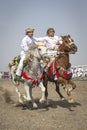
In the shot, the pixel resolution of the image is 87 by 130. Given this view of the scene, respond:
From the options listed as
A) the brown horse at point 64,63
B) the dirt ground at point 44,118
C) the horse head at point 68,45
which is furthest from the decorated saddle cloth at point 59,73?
the dirt ground at point 44,118

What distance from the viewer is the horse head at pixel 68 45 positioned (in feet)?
38.7

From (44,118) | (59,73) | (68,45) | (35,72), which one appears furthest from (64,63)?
(44,118)

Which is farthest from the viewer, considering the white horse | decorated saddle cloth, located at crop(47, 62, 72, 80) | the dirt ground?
decorated saddle cloth, located at crop(47, 62, 72, 80)

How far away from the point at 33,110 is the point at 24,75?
1.22 metres

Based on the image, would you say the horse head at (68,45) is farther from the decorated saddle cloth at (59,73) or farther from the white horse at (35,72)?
the white horse at (35,72)

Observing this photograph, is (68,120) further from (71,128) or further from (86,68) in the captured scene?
(86,68)

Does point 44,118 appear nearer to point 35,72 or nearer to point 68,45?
point 35,72

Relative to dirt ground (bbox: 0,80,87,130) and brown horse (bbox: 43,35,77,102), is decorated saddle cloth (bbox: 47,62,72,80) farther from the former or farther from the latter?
dirt ground (bbox: 0,80,87,130)

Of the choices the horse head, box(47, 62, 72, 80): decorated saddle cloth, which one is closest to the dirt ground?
box(47, 62, 72, 80): decorated saddle cloth

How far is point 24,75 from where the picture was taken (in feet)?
39.8

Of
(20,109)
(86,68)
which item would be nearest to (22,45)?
(20,109)

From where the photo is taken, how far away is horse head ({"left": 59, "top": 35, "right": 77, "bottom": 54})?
11.8m

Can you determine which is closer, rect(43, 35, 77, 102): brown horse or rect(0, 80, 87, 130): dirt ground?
rect(0, 80, 87, 130): dirt ground

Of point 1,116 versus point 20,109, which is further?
point 20,109
